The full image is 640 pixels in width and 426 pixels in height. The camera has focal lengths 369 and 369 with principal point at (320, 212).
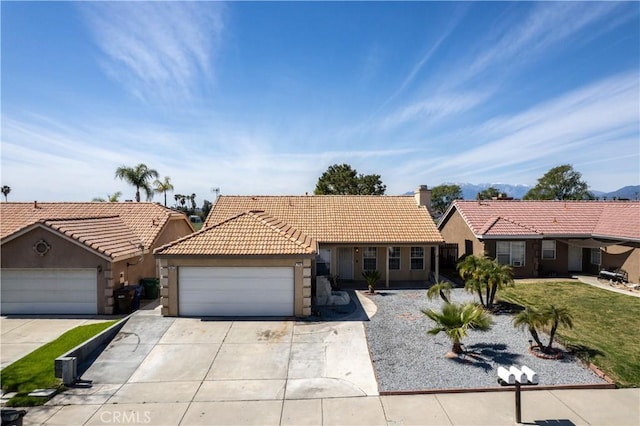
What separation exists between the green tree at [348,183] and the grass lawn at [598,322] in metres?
38.3

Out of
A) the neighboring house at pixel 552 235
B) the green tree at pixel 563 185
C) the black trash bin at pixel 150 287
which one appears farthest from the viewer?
the green tree at pixel 563 185

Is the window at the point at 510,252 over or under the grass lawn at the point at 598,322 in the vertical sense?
over

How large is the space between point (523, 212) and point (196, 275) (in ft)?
71.6

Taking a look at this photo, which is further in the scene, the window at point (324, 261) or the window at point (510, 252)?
the window at point (510, 252)

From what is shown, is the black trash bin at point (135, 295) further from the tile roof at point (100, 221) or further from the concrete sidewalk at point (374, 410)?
the concrete sidewalk at point (374, 410)

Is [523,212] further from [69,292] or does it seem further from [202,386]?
[69,292]

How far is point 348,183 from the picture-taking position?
57875 mm

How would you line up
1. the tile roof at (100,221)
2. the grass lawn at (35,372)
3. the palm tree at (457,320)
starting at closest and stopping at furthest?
the grass lawn at (35,372), the palm tree at (457,320), the tile roof at (100,221)

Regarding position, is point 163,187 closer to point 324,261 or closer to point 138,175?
point 138,175

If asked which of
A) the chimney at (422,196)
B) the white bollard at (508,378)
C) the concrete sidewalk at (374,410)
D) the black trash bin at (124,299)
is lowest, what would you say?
the concrete sidewalk at (374,410)

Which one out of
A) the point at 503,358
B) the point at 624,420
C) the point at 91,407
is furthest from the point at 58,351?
the point at 624,420

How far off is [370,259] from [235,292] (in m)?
9.08

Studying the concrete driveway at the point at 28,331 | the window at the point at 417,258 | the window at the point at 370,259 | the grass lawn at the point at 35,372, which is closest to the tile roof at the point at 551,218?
the window at the point at 417,258

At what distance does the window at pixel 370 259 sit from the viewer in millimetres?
21469
